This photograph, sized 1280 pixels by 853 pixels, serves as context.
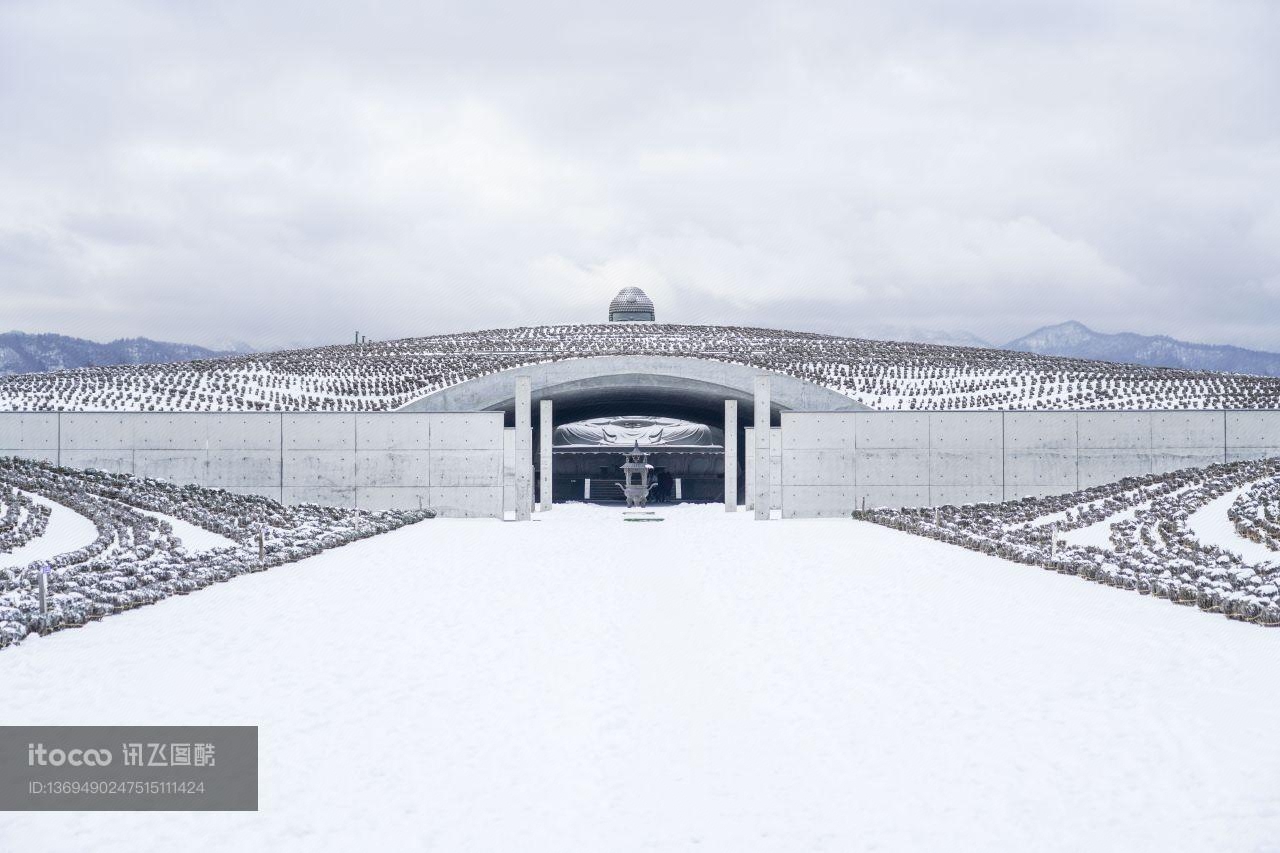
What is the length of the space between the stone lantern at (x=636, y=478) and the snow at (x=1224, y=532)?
66.4 feet

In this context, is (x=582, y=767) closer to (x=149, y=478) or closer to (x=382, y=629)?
(x=382, y=629)

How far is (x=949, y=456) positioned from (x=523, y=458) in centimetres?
1234

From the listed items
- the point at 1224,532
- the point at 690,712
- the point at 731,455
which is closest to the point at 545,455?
the point at 731,455

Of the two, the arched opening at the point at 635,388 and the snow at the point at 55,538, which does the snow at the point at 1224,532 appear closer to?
the arched opening at the point at 635,388

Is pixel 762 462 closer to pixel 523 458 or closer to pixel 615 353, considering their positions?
pixel 523 458

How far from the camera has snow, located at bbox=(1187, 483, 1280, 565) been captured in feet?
60.1

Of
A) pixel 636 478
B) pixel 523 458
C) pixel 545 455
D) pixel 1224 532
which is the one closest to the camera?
pixel 1224 532

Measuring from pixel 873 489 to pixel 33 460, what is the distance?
23803mm

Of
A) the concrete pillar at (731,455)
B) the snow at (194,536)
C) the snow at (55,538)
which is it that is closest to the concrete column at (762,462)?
the concrete pillar at (731,455)

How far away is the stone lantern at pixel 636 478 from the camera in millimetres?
40125

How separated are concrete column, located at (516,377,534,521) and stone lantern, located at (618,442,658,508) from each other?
9988 mm

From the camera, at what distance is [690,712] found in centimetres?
879

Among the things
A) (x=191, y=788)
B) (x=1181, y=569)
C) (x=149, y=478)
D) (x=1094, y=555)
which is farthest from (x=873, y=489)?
(x=191, y=788)

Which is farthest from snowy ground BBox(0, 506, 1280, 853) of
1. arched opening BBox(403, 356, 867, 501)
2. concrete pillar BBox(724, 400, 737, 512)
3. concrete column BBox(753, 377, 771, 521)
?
arched opening BBox(403, 356, 867, 501)
